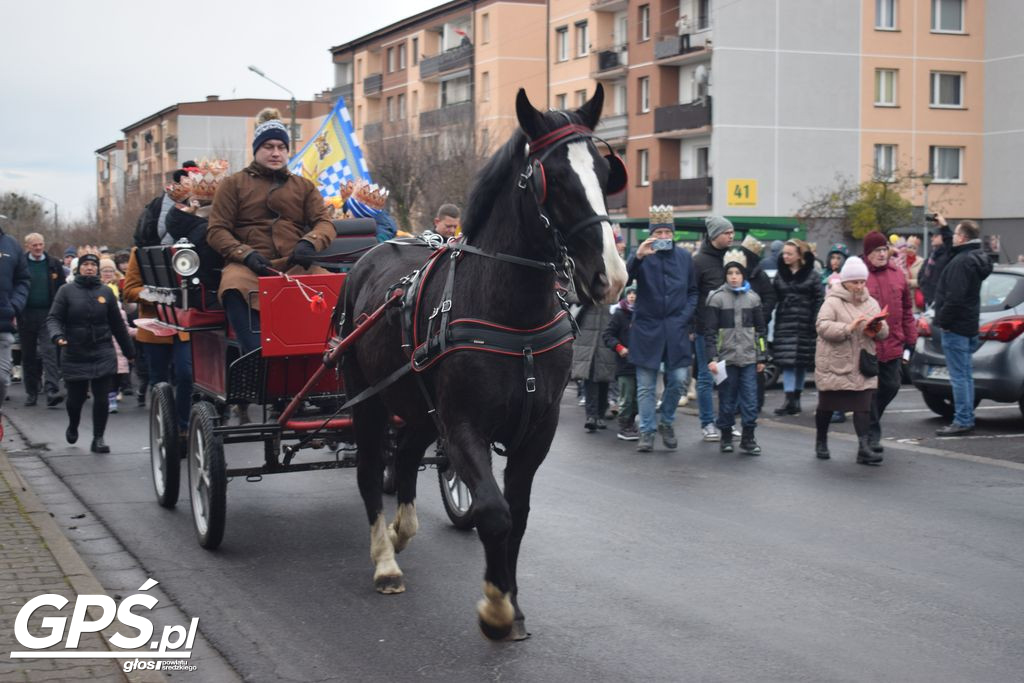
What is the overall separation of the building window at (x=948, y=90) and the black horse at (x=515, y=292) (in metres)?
47.9

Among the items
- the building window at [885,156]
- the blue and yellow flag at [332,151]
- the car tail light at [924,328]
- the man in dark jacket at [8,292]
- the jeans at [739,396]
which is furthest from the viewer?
the building window at [885,156]

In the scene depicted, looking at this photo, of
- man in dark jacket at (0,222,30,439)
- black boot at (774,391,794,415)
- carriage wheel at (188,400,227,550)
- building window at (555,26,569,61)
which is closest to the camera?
carriage wheel at (188,400,227,550)

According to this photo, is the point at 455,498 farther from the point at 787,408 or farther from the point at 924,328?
the point at 787,408

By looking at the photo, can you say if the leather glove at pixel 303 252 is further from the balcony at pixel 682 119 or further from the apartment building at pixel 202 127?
the apartment building at pixel 202 127

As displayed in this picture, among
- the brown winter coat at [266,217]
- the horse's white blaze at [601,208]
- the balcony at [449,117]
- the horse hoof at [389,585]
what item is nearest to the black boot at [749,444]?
the brown winter coat at [266,217]

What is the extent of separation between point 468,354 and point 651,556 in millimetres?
2551

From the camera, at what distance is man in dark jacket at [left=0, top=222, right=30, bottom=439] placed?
10578 mm

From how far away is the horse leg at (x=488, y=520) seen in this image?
5.45m

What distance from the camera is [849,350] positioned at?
11375 millimetres

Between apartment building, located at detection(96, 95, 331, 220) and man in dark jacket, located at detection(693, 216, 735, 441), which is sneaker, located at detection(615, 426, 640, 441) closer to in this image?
man in dark jacket, located at detection(693, 216, 735, 441)

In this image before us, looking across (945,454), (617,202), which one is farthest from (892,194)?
(945,454)

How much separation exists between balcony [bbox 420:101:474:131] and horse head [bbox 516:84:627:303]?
45.7 m

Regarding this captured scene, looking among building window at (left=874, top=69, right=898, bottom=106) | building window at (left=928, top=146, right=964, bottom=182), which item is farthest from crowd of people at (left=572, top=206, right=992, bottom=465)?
building window at (left=928, top=146, right=964, bottom=182)

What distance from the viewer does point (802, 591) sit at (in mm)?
6641
